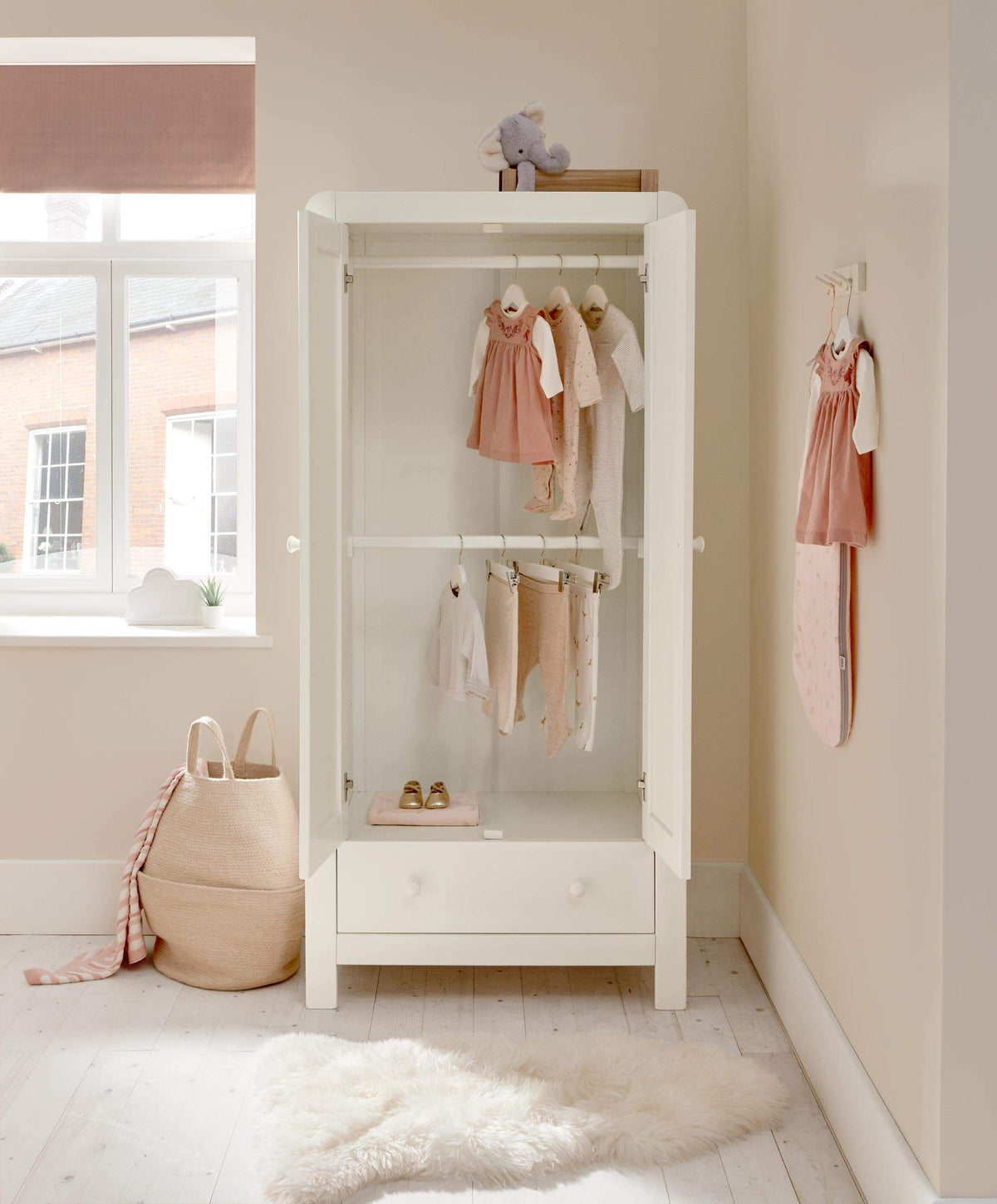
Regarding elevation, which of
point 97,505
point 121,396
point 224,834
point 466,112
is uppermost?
point 466,112

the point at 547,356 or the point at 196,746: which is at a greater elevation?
the point at 547,356

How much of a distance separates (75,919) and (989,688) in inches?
96.5

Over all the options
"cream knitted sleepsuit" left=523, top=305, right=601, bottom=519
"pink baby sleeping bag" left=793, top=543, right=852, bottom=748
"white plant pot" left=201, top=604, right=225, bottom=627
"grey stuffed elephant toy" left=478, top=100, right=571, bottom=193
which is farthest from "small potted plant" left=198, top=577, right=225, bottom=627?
"pink baby sleeping bag" left=793, top=543, right=852, bottom=748

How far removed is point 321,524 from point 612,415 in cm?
75

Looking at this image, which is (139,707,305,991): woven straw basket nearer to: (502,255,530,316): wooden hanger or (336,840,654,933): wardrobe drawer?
(336,840,654,933): wardrobe drawer

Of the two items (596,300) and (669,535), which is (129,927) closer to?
(669,535)

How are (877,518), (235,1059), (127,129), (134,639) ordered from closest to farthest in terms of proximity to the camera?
(877,518) → (235,1059) → (134,639) → (127,129)

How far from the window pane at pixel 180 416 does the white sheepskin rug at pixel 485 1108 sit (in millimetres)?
1546

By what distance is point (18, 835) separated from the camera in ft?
9.75

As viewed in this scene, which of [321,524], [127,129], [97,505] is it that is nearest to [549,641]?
[321,524]

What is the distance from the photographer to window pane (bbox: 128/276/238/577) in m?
3.19

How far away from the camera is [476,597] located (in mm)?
2902

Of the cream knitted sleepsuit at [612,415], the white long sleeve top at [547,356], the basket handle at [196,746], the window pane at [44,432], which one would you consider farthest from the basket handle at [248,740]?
the white long sleeve top at [547,356]

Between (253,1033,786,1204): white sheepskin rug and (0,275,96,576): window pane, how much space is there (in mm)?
1712
